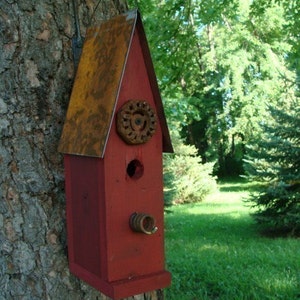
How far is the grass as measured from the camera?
4.38 m

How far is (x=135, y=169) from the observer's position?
1.62 m

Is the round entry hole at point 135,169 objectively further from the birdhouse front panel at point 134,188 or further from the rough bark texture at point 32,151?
the rough bark texture at point 32,151

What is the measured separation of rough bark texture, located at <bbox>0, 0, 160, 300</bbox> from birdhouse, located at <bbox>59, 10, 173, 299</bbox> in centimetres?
10

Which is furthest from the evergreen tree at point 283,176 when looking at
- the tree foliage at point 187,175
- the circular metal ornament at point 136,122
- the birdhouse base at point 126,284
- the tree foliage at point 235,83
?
the circular metal ornament at point 136,122

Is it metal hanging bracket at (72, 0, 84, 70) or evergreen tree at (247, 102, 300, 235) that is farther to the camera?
evergreen tree at (247, 102, 300, 235)

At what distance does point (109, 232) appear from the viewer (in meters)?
1.51

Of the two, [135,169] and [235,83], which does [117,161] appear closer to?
[135,169]

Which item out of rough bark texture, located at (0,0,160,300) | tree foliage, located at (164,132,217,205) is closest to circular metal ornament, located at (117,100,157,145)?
rough bark texture, located at (0,0,160,300)

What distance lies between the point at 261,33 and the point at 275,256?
1483 centimetres

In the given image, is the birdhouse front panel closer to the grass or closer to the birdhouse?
the birdhouse

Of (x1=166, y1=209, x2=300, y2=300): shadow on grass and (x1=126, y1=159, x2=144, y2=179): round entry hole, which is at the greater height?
(x1=126, y1=159, x2=144, y2=179): round entry hole

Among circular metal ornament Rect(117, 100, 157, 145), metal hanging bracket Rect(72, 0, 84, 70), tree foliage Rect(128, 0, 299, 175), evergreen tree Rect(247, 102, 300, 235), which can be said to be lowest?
evergreen tree Rect(247, 102, 300, 235)

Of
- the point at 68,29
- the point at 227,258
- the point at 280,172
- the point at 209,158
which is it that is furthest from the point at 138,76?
the point at 209,158

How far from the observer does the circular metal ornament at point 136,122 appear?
1.51m
